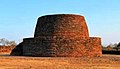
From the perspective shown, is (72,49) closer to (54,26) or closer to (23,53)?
(54,26)

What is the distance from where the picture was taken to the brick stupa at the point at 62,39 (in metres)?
25.5

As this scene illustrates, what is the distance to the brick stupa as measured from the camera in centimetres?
2548

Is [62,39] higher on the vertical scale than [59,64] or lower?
higher

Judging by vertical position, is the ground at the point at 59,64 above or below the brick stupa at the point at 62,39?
below

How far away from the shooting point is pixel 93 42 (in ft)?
86.7

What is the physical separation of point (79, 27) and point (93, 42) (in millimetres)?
2405

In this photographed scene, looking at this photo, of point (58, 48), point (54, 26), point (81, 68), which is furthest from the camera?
point (54, 26)

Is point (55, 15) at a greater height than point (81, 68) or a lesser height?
greater

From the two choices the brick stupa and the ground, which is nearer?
the ground

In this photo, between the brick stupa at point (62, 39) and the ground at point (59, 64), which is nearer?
the ground at point (59, 64)

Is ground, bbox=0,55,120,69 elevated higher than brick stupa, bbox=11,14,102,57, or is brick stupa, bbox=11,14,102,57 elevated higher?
brick stupa, bbox=11,14,102,57

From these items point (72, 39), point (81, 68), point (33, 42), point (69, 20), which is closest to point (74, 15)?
A: point (69, 20)

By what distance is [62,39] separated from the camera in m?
25.6

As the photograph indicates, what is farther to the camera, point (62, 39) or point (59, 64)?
point (62, 39)
